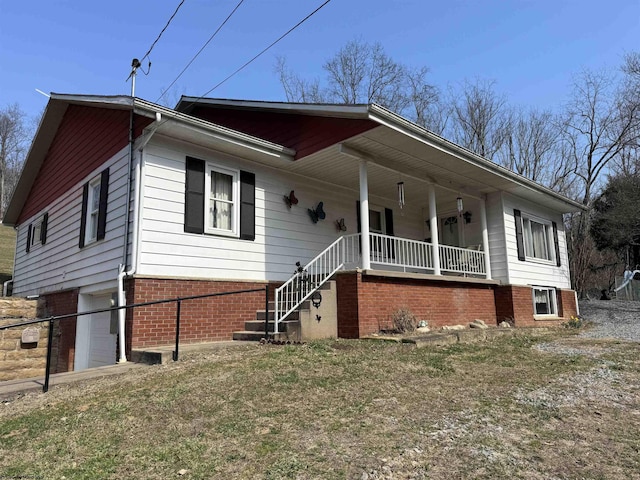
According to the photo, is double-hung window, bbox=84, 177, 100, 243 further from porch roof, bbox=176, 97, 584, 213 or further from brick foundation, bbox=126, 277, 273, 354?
porch roof, bbox=176, 97, 584, 213

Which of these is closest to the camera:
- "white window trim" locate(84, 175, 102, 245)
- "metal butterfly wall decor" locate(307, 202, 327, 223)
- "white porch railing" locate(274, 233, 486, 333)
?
"white porch railing" locate(274, 233, 486, 333)

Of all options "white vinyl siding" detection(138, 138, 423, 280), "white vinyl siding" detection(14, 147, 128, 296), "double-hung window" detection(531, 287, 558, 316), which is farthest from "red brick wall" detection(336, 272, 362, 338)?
"double-hung window" detection(531, 287, 558, 316)

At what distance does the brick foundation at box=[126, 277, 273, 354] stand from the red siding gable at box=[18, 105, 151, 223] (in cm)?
296

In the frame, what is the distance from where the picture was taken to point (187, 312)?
317 inches

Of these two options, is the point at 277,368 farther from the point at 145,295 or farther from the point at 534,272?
the point at 534,272

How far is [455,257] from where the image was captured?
12.0 m

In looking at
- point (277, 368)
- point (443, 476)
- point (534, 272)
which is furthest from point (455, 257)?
point (443, 476)

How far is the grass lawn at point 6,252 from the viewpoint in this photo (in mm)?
22483

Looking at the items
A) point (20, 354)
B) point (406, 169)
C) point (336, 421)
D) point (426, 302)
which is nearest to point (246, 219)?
point (406, 169)

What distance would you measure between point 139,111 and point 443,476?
729 centimetres

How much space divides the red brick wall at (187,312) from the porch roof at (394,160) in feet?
10.4

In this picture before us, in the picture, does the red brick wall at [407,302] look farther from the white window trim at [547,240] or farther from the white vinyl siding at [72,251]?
the white vinyl siding at [72,251]

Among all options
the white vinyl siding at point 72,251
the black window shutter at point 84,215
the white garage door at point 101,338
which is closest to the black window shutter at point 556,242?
the white vinyl siding at point 72,251

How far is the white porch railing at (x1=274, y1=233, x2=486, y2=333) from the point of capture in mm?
8453
